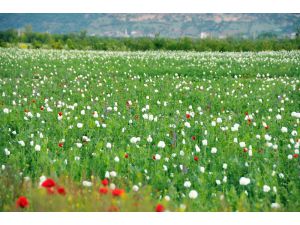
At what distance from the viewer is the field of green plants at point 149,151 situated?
12.8 ft

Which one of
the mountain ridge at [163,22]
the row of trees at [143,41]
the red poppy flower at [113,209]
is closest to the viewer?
the red poppy flower at [113,209]

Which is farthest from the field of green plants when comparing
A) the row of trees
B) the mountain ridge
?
the mountain ridge

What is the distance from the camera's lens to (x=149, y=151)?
539 cm

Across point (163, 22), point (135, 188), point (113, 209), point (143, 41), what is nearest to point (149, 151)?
point (135, 188)

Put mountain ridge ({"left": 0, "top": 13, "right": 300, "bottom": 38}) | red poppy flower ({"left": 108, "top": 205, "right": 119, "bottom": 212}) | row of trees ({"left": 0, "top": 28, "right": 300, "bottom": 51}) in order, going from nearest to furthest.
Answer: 1. red poppy flower ({"left": 108, "top": 205, "right": 119, "bottom": 212})
2. mountain ridge ({"left": 0, "top": 13, "right": 300, "bottom": 38})
3. row of trees ({"left": 0, "top": 28, "right": 300, "bottom": 51})

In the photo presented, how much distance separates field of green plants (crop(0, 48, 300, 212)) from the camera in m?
3.91

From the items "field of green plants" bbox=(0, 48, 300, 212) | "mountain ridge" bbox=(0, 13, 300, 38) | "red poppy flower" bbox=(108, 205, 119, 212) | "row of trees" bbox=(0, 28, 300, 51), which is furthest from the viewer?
"row of trees" bbox=(0, 28, 300, 51)

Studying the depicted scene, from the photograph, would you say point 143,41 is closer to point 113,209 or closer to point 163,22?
point 163,22

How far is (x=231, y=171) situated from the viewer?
4.95 meters

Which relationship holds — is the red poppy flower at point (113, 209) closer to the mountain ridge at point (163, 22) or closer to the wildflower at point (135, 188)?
the wildflower at point (135, 188)

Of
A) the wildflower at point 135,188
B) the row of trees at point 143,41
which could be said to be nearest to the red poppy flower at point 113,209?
the wildflower at point 135,188

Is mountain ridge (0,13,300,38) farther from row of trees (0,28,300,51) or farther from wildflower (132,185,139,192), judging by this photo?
wildflower (132,185,139,192)
